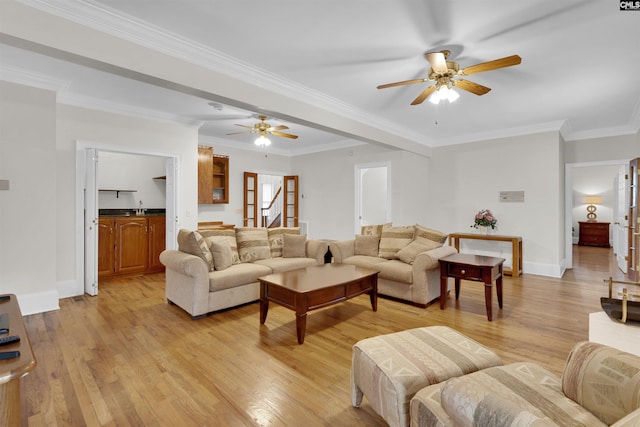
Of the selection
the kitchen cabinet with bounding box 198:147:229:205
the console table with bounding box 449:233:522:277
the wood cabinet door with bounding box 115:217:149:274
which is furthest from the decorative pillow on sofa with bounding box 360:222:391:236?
the wood cabinet door with bounding box 115:217:149:274

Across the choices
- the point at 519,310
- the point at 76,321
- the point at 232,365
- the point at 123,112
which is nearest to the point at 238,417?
the point at 232,365

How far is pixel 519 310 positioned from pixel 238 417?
3402mm

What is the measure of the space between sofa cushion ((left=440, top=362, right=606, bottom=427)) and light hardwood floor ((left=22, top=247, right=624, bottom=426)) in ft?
2.61

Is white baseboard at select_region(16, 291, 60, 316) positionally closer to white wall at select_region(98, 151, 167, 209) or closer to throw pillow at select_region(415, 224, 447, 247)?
white wall at select_region(98, 151, 167, 209)

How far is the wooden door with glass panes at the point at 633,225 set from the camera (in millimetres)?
4644

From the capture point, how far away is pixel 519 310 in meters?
3.71

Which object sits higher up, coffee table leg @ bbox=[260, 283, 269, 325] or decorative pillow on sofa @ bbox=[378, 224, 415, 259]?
decorative pillow on sofa @ bbox=[378, 224, 415, 259]

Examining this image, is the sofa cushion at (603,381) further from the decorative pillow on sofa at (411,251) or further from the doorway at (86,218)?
the doorway at (86,218)

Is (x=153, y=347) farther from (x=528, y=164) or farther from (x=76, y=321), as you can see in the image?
→ (x=528, y=164)

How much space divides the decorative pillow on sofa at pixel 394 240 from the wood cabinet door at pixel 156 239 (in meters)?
3.90

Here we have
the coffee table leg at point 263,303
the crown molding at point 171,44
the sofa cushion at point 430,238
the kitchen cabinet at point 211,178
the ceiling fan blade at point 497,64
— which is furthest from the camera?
the kitchen cabinet at point 211,178

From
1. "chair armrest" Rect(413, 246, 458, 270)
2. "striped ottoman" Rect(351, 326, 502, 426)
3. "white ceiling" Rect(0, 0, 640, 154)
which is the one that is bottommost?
"striped ottoman" Rect(351, 326, 502, 426)

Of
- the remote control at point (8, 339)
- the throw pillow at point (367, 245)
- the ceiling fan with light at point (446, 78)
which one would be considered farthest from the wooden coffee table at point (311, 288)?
the ceiling fan with light at point (446, 78)

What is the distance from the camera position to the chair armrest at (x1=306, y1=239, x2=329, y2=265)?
4.63 metres
